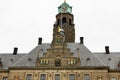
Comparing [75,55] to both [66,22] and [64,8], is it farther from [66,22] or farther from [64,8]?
[64,8]

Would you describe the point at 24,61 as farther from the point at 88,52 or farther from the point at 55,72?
the point at 88,52

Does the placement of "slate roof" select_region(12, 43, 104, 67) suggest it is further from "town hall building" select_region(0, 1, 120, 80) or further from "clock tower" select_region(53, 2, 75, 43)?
"clock tower" select_region(53, 2, 75, 43)

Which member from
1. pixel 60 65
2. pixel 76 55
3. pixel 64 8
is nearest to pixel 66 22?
pixel 64 8

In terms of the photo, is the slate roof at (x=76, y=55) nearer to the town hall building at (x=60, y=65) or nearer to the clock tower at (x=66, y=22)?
the town hall building at (x=60, y=65)

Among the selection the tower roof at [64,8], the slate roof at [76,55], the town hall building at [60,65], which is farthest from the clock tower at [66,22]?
the town hall building at [60,65]

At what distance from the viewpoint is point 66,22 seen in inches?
3017

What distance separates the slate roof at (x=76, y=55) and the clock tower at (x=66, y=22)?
9.88m

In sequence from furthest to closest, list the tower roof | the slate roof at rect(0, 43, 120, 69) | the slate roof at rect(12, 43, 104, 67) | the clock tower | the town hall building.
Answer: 1. the tower roof
2. the clock tower
3. the slate roof at rect(0, 43, 120, 69)
4. the slate roof at rect(12, 43, 104, 67)
5. the town hall building

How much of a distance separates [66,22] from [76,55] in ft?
57.6

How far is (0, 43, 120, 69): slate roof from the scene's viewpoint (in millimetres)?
59594

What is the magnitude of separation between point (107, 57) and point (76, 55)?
24.8 ft

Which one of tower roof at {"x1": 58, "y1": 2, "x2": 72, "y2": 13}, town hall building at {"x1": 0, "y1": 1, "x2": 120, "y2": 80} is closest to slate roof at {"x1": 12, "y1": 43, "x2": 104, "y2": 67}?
town hall building at {"x1": 0, "y1": 1, "x2": 120, "y2": 80}

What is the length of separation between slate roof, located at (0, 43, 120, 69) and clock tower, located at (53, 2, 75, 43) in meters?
9.88

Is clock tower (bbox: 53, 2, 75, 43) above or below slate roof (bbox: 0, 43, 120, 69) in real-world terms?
above
